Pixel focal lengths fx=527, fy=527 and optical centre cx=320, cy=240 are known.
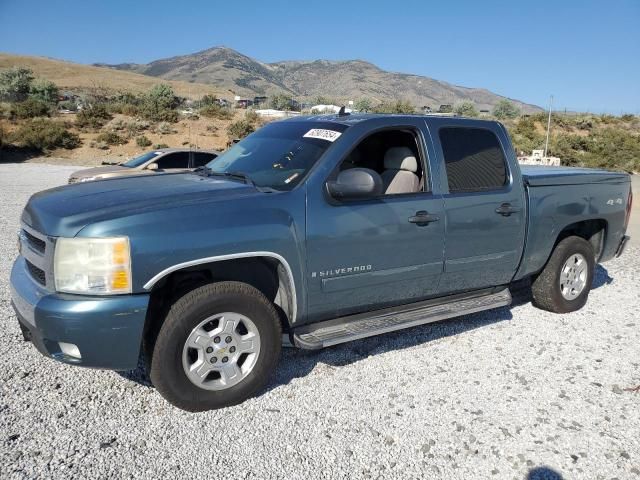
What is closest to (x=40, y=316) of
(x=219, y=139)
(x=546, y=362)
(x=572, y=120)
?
(x=546, y=362)

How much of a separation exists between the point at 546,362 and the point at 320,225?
7.56 ft

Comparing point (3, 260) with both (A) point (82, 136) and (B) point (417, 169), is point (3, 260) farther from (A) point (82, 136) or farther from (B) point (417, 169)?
(A) point (82, 136)

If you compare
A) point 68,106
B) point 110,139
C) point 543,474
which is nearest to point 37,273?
point 543,474

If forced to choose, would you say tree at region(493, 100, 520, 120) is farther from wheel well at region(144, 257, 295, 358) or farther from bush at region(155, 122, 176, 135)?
wheel well at region(144, 257, 295, 358)

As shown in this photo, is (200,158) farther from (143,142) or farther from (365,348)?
(143,142)

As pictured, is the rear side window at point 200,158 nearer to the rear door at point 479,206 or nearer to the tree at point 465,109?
the rear door at point 479,206

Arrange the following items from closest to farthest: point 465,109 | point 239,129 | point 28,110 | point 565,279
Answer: point 565,279 → point 239,129 → point 28,110 → point 465,109

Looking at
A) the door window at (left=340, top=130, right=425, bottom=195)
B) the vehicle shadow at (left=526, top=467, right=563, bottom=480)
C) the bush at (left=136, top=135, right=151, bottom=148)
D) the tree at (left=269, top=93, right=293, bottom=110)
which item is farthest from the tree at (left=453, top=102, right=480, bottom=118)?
the vehicle shadow at (left=526, top=467, right=563, bottom=480)

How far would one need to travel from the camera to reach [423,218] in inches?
160

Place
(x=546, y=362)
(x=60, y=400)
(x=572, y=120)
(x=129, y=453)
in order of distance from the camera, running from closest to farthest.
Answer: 1. (x=129, y=453)
2. (x=60, y=400)
3. (x=546, y=362)
4. (x=572, y=120)

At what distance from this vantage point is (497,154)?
4.83 meters

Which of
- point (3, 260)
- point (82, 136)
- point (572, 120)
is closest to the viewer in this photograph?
point (3, 260)

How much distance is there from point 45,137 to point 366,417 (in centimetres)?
3167

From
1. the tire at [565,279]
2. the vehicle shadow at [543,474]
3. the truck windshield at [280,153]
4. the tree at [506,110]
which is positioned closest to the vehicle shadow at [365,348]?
the tire at [565,279]
